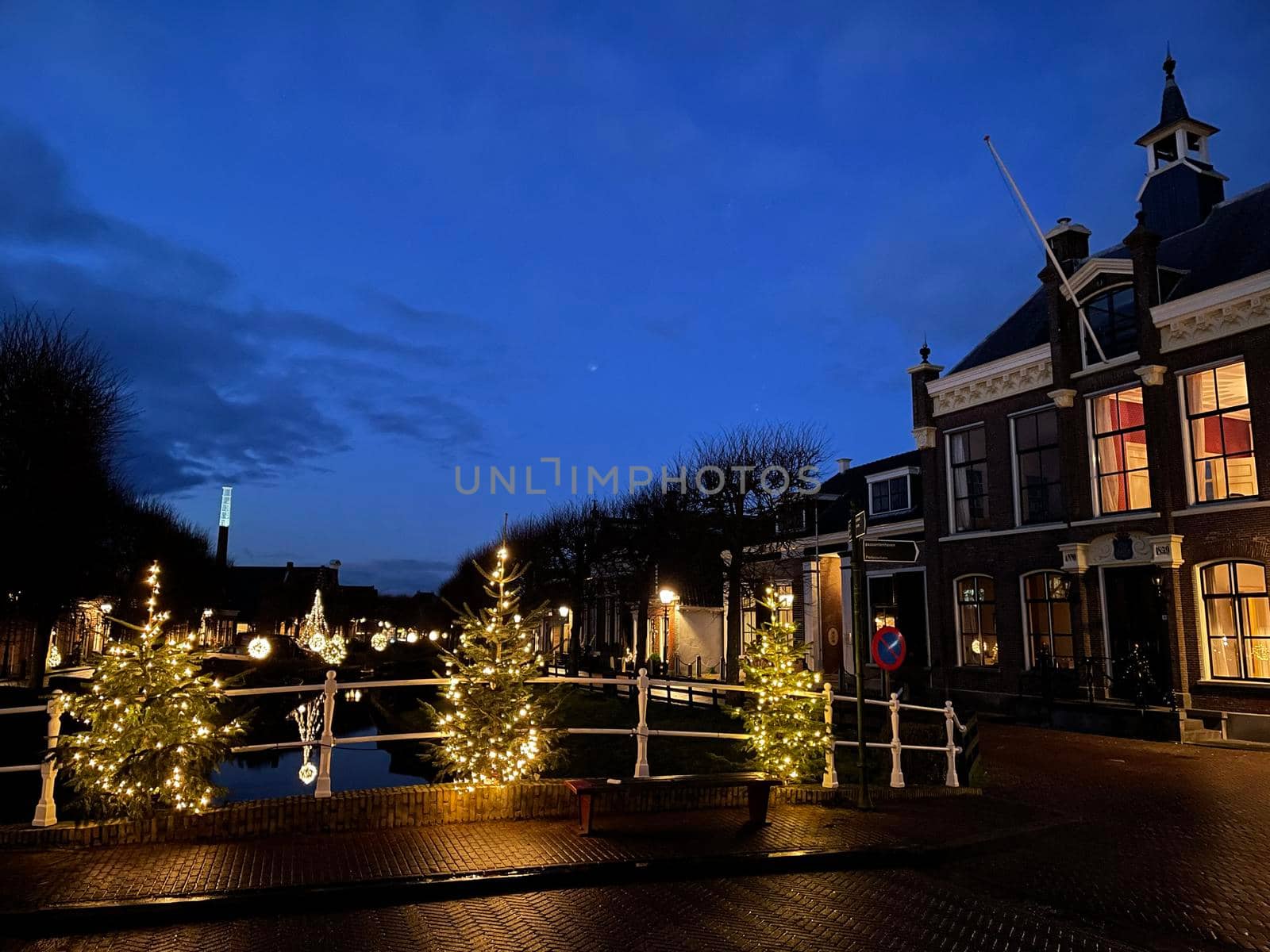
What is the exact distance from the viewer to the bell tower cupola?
22.6 metres

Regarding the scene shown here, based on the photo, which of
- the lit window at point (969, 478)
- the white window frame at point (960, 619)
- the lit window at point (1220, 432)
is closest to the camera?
the lit window at point (1220, 432)

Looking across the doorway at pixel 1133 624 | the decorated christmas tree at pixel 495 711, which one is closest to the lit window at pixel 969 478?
the doorway at pixel 1133 624

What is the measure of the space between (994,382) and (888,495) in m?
7.23

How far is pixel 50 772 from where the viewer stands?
7.17 m

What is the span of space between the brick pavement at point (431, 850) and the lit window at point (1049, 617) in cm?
1345

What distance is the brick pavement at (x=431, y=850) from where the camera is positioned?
19.9 ft

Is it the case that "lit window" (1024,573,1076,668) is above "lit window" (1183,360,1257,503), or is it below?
below

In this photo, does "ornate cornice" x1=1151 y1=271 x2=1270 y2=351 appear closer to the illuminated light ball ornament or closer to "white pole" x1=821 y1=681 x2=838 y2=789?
"white pole" x1=821 y1=681 x2=838 y2=789

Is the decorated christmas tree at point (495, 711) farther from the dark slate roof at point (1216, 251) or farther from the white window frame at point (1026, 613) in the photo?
the dark slate roof at point (1216, 251)

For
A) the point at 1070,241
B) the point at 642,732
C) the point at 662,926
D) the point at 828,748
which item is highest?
the point at 1070,241

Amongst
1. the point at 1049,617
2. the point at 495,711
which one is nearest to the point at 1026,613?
the point at 1049,617

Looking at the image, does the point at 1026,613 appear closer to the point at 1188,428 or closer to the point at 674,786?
the point at 1188,428

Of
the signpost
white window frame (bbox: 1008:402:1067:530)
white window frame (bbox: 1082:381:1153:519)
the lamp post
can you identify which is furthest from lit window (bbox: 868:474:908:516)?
the signpost

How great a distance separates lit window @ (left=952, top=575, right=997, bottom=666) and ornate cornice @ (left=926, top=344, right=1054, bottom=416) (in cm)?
501
